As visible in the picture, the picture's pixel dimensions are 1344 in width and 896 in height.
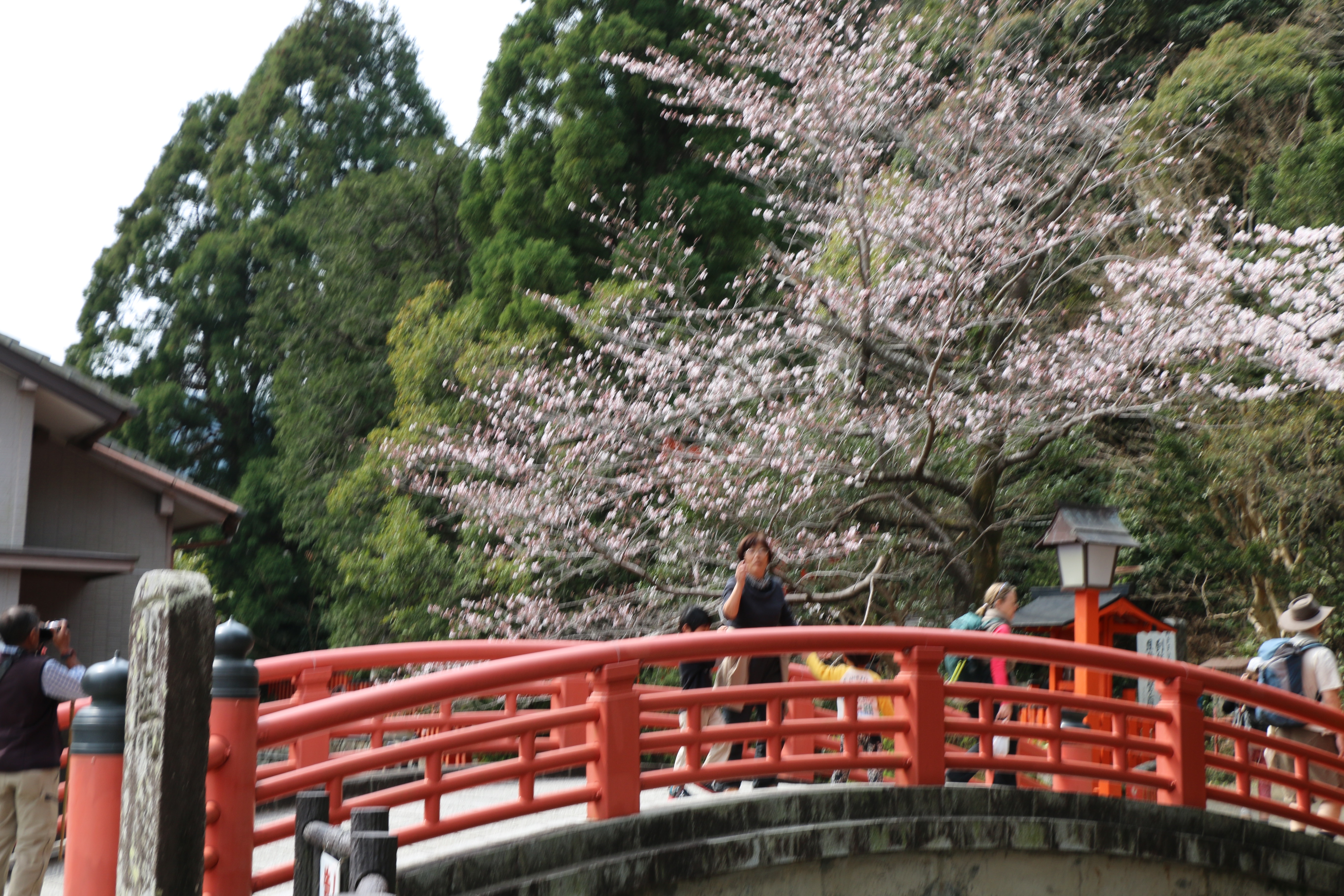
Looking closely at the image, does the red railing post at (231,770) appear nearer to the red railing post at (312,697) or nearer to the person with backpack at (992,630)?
the red railing post at (312,697)

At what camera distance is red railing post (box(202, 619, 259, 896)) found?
4039 millimetres

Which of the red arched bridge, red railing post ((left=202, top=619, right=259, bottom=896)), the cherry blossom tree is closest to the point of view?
red railing post ((left=202, top=619, right=259, bottom=896))

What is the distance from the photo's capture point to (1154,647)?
35.2 ft

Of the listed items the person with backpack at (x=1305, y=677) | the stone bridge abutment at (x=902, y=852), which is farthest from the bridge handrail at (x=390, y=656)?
the person with backpack at (x=1305, y=677)

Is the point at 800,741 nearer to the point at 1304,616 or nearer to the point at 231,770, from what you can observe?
the point at 1304,616

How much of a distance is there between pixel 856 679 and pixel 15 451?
10.9 m

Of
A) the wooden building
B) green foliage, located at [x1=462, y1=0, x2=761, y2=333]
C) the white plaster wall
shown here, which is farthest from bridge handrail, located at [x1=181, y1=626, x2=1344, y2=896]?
green foliage, located at [x1=462, y1=0, x2=761, y2=333]

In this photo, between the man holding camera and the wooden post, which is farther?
the man holding camera

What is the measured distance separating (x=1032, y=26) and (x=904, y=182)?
635 cm

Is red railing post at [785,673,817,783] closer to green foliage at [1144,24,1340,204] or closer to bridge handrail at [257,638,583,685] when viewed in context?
bridge handrail at [257,638,583,685]

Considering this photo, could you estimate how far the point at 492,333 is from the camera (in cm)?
1997

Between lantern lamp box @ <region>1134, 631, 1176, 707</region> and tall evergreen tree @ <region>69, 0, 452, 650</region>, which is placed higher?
tall evergreen tree @ <region>69, 0, 452, 650</region>

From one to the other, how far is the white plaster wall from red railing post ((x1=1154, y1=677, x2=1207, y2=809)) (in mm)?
12539

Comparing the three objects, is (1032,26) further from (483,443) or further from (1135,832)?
(1135,832)
